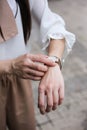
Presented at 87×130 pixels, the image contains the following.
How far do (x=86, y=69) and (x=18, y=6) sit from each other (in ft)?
5.48

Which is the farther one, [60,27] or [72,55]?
[72,55]

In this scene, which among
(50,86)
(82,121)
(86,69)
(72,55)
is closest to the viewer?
(50,86)

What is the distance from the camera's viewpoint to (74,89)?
86.9 inches

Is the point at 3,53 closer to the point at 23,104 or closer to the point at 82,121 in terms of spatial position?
the point at 23,104

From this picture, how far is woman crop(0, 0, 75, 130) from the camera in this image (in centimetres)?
77

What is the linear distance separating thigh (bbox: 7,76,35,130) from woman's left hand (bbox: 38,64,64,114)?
9 cm

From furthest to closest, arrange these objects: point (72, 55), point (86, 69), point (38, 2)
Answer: point (72, 55)
point (86, 69)
point (38, 2)

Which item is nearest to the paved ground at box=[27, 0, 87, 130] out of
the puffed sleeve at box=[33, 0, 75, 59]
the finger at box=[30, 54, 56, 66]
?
the puffed sleeve at box=[33, 0, 75, 59]

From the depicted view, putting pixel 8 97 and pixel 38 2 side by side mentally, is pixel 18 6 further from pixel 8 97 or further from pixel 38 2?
pixel 8 97

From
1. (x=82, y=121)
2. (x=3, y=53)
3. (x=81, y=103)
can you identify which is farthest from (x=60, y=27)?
(x=81, y=103)

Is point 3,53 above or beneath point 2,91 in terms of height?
above

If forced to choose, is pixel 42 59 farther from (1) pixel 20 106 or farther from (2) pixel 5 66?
(1) pixel 20 106

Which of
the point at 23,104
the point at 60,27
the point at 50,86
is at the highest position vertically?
the point at 60,27

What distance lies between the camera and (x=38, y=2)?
2.97ft
